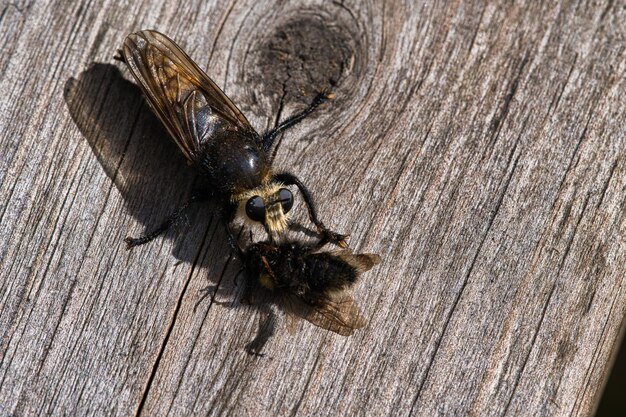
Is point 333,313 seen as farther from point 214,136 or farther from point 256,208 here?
point 214,136

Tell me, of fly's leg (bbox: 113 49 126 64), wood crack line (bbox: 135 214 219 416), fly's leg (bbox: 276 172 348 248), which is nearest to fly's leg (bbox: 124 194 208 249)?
wood crack line (bbox: 135 214 219 416)

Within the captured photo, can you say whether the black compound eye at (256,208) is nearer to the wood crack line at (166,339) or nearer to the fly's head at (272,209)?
the fly's head at (272,209)

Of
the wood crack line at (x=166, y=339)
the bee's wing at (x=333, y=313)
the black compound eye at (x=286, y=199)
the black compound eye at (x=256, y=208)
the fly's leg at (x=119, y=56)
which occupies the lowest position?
the wood crack line at (x=166, y=339)

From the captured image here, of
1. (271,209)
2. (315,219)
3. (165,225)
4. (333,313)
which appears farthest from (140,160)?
(333,313)

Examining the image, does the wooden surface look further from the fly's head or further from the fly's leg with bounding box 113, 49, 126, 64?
the fly's head

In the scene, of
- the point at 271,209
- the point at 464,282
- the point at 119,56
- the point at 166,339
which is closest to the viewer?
the point at 166,339

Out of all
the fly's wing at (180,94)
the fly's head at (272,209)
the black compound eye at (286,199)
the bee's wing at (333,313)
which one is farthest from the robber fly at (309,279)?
the fly's wing at (180,94)
